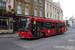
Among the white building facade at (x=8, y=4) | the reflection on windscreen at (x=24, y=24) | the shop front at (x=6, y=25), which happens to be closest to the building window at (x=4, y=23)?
the shop front at (x=6, y=25)

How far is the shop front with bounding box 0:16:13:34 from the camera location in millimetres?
16994

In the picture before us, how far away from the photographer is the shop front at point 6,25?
17.0 m

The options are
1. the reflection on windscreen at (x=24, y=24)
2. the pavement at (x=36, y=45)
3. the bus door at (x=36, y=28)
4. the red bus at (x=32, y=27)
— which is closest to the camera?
the pavement at (x=36, y=45)

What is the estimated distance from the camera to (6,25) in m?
→ 17.4

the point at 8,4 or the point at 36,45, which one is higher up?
the point at 8,4

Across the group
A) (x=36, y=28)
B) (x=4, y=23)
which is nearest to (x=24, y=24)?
(x=36, y=28)

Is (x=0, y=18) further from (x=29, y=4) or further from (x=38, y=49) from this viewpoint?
(x=38, y=49)

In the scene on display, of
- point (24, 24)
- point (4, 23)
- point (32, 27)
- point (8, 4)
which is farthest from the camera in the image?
point (8, 4)

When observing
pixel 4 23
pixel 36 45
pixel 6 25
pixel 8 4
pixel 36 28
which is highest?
pixel 8 4

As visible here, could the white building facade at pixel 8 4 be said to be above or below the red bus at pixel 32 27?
above

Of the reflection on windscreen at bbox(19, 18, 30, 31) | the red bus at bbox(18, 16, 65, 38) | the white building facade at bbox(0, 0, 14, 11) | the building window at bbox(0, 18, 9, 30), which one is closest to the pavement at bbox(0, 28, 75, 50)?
the red bus at bbox(18, 16, 65, 38)

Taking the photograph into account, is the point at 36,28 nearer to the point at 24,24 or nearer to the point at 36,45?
the point at 24,24

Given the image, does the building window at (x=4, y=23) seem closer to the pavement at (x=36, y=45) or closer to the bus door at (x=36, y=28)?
the pavement at (x=36, y=45)

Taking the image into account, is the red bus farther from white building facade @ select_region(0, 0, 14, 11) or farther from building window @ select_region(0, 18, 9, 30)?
white building facade @ select_region(0, 0, 14, 11)
